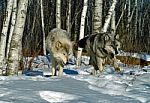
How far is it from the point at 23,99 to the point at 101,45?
16.0 feet

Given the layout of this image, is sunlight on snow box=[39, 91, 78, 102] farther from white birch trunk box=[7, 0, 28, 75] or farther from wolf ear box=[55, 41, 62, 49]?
white birch trunk box=[7, 0, 28, 75]

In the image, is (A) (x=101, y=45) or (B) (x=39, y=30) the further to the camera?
(B) (x=39, y=30)

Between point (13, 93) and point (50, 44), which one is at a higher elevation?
point (50, 44)

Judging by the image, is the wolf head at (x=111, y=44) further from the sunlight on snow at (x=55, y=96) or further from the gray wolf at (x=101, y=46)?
the sunlight on snow at (x=55, y=96)

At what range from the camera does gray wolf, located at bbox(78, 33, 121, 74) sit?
8.76 meters

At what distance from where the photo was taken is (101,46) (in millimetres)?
8844

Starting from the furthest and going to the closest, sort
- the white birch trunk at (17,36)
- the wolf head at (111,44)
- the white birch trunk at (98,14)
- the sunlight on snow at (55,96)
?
1. the white birch trunk at (98,14)
2. the wolf head at (111,44)
3. the white birch trunk at (17,36)
4. the sunlight on snow at (55,96)

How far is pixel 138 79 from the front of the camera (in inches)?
285

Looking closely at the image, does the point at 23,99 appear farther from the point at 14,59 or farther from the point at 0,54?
the point at 0,54

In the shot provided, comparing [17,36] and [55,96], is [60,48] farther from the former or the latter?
[55,96]

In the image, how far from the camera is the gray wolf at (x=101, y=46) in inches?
345

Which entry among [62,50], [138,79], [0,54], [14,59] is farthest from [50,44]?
[0,54]

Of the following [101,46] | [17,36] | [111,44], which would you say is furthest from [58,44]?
[111,44]

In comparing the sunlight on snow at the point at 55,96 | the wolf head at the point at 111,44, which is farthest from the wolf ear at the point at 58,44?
the sunlight on snow at the point at 55,96
